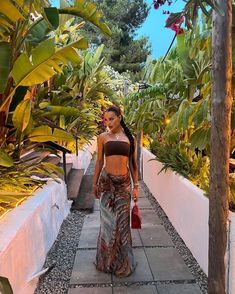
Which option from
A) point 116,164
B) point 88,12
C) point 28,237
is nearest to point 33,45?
point 88,12

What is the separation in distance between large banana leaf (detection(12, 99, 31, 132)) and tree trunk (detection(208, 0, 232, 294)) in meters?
1.81

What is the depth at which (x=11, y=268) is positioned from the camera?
274 centimetres

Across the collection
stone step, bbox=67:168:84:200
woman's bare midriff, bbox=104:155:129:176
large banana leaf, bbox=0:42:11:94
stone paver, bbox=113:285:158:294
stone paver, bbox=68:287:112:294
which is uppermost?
large banana leaf, bbox=0:42:11:94

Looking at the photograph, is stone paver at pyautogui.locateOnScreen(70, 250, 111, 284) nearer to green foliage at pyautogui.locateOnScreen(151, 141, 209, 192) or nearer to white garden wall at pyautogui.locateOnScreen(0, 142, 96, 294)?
white garden wall at pyautogui.locateOnScreen(0, 142, 96, 294)

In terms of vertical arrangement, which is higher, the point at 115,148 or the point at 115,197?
the point at 115,148

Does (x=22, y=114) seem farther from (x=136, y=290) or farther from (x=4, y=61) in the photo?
(x=136, y=290)

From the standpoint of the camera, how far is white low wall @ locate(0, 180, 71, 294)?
275 centimetres

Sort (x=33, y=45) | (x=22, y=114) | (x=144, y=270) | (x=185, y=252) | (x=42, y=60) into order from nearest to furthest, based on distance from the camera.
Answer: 1. (x=42, y=60)
2. (x=22, y=114)
3. (x=144, y=270)
4. (x=33, y=45)
5. (x=185, y=252)

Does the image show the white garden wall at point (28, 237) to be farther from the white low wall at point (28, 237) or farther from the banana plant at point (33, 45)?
the banana plant at point (33, 45)

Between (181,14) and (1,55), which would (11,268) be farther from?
(181,14)

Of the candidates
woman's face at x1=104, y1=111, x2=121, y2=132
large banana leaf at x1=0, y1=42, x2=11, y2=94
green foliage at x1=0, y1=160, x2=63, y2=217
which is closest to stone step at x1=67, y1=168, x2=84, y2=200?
green foliage at x1=0, y1=160, x2=63, y2=217

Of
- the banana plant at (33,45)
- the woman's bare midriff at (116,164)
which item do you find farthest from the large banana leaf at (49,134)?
the woman's bare midriff at (116,164)

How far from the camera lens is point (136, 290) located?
11.5 feet

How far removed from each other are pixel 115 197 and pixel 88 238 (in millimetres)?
1356
